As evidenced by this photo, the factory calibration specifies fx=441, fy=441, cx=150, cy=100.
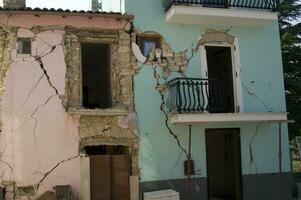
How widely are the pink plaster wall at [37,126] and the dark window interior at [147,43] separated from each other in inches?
84.6

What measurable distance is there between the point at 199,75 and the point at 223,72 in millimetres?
1805

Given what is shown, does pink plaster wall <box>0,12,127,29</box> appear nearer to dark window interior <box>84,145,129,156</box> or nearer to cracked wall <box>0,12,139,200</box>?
cracked wall <box>0,12,139,200</box>

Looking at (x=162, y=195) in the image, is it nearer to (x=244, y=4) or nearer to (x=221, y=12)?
(x=221, y=12)

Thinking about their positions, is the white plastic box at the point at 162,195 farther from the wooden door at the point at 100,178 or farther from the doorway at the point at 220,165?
the doorway at the point at 220,165

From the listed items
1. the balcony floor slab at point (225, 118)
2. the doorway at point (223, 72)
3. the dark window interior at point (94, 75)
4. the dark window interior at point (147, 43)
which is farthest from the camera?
the dark window interior at point (94, 75)

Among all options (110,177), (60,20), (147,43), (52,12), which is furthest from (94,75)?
(110,177)

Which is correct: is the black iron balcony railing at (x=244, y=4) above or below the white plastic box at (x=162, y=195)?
above

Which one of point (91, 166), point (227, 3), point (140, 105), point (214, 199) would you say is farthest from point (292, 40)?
point (91, 166)

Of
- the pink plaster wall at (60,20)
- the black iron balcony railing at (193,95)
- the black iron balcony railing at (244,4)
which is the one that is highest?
the black iron balcony railing at (244,4)

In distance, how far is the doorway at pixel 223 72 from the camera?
1262 centimetres

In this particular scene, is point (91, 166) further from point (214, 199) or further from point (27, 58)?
point (214, 199)

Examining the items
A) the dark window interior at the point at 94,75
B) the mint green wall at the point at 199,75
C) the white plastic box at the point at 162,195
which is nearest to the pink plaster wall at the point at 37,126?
the white plastic box at the point at 162,195

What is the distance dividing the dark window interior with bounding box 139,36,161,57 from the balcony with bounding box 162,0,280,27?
0.62 m

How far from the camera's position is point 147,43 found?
11.9 metres
